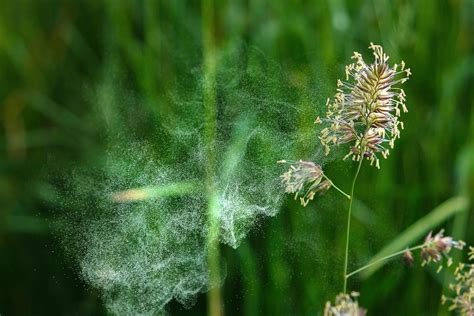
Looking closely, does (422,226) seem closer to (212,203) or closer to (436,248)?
(212,203)

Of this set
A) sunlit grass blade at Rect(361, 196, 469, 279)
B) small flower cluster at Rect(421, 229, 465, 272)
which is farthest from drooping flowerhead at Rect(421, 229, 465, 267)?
sunlit grass blade at Rect(361, 196, 469, 279)

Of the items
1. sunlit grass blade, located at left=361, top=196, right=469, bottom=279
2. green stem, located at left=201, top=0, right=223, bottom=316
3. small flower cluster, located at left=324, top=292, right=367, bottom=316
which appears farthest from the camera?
sunlit grass blade, located at left=361, top=196, right=469, bottom=279

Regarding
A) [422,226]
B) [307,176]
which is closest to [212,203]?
[307,176]

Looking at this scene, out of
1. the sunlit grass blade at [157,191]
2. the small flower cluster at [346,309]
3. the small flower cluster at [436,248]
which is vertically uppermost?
the sunlit grass blade at [157,191]

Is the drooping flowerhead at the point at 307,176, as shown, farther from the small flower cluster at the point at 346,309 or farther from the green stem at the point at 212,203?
the green stem at the point at 212,203

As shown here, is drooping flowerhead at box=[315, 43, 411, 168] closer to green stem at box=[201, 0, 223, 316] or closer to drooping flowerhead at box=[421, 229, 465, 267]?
drooping flowerhead at box=[421, 229, 465, 267]

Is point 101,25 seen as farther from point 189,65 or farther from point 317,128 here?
point 317,128

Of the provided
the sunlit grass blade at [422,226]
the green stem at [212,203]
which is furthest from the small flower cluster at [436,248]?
the sunlit grass blade at [422,226]
